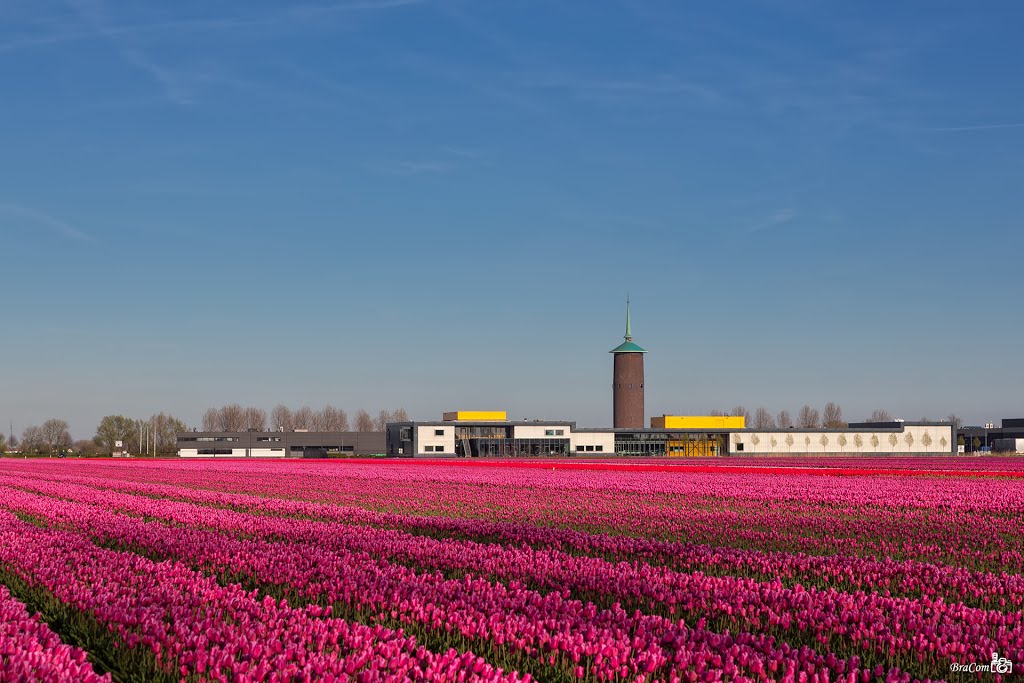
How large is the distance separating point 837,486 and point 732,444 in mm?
80534

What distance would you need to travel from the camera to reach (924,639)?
331 inches

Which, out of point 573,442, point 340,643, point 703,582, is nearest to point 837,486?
point 703,582

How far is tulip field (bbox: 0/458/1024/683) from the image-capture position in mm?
7473

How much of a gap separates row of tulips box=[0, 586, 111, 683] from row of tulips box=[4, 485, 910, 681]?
292 centimetres

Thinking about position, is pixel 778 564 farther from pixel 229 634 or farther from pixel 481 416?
pixel 481 416

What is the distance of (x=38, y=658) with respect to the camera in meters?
7.08

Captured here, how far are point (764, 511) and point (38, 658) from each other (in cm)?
2014

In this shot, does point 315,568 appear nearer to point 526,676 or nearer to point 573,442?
point 526,676

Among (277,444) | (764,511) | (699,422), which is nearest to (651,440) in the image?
(699,422)

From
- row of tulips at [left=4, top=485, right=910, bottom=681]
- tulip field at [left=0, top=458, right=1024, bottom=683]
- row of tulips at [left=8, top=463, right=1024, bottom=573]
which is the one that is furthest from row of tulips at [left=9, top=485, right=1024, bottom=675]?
row of tulips at [left=8, top=463, right=1024, bottom=573]

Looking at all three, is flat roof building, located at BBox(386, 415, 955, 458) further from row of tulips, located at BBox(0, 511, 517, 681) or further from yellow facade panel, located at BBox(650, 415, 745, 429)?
row of tulips, located at BBox(0, 511, 517, 681)

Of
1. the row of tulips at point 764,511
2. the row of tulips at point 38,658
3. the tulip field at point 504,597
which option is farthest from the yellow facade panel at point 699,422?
the row of tulips at point 38,658

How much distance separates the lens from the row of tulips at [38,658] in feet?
22.1

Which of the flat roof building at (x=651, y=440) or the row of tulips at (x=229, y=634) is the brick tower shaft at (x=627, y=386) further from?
the row of tulips at (x=229, y=634)
